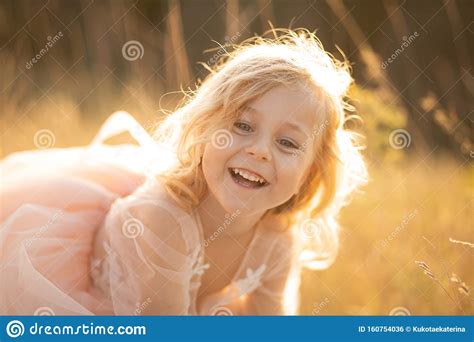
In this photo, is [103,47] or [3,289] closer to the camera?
[3,289]

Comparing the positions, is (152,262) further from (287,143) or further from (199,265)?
(287,143)

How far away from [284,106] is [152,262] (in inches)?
16.5

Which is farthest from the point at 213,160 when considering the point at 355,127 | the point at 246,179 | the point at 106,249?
the point at 355,127

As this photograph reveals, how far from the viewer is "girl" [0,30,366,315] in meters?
1.40

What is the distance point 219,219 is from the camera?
1502mm

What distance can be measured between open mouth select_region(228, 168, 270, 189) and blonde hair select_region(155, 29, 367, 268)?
9 centimetres

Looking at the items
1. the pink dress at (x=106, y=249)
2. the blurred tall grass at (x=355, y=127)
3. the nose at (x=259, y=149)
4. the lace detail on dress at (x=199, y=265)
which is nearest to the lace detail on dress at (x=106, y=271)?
the pink dress at (x=106, y=249)

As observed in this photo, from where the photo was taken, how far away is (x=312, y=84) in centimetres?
141

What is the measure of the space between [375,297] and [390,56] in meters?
0.71

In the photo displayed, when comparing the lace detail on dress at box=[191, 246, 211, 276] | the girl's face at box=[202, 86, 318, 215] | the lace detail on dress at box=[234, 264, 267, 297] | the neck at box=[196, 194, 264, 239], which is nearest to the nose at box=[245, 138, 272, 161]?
the girl's face at box=[202, 86, 318, 215]

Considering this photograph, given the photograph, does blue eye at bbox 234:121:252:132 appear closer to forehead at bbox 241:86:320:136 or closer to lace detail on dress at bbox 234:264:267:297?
forehead at bbox 241:86:320:136

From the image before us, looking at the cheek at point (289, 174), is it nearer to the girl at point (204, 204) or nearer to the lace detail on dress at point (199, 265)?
the girl at point (204, 204)
